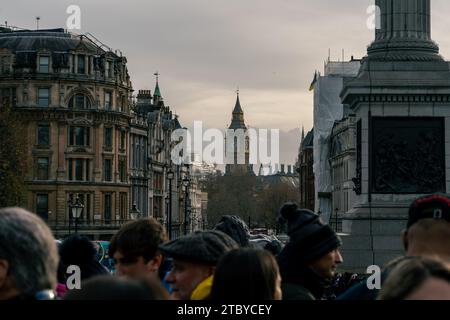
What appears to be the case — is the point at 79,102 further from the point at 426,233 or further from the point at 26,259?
the point at 26,259

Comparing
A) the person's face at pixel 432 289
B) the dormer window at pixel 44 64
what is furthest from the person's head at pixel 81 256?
the dormer window at pixel 44 64

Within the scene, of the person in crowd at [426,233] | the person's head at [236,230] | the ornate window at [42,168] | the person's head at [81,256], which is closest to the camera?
the person in crowd at [426,233]

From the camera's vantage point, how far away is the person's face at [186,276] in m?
8.52

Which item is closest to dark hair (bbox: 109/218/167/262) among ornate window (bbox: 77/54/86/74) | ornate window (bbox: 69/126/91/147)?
ornate window (bbox: 77/54/86/74)

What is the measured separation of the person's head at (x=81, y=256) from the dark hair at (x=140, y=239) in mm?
1794

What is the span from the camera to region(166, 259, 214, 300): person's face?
27.9 ft

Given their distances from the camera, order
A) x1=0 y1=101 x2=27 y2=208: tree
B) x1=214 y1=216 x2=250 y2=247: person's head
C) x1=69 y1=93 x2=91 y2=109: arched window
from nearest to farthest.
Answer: x1=214 y1=216 x2=250 y2=247: person's head < x1=0 y1=101 x2=27 y2=208: tree < x1=69 y1=93 x2=91 y2=109: arched window

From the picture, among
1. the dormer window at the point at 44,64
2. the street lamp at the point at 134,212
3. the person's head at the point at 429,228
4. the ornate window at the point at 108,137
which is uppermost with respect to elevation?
the dormer window at the point at 44,64

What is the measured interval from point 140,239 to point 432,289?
4.41 metres

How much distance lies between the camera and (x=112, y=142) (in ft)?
322

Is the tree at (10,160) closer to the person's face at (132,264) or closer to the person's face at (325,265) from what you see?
the person's face at (132,264)

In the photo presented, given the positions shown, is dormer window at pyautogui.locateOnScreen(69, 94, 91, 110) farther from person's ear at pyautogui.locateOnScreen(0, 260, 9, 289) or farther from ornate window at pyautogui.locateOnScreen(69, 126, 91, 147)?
person's ear at pyautogui.locateOnScreen(0, 260, 9, 289)

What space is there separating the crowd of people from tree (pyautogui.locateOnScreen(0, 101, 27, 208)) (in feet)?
196

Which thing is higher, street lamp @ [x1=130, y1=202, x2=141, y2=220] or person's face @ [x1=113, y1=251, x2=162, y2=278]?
person's face @ [x1=113, y1=251, x2=162, y2=278]
